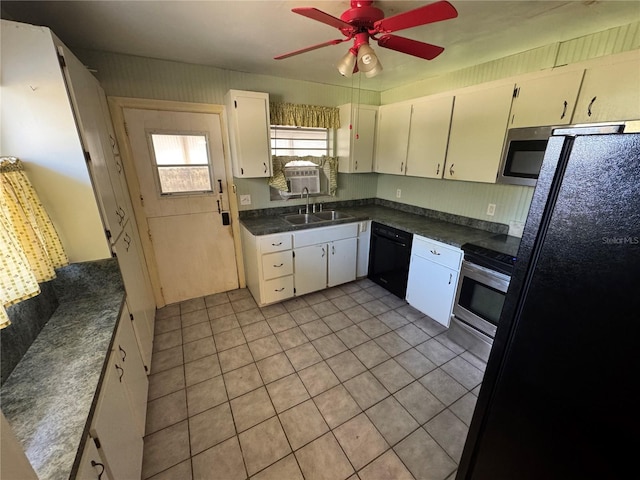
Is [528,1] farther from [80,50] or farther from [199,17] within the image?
[80,50]

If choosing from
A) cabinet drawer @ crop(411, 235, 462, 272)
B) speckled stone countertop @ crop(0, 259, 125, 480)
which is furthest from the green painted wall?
speckled stone countertop @ crop(0, 259, 125, 480)

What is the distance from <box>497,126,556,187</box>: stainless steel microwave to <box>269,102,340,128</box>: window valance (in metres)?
1.91

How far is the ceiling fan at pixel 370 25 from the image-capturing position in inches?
43.8

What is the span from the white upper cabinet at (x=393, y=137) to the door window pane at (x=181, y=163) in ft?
6.78

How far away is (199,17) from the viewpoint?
161 cm

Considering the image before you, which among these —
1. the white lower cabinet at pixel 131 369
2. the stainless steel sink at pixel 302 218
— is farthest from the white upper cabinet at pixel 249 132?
the white lower cabinet at pixel 131 369

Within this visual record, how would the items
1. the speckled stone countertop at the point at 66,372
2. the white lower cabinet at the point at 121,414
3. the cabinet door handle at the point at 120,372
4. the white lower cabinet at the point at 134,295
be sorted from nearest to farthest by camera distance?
the speckled stone countertop at the point at 66,372 < the white lower cabinet at the point at 121,414 < the cabinet door handle at the point at 120,372 < the white lower cabinet at the point at 134,295

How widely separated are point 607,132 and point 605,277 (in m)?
0.33

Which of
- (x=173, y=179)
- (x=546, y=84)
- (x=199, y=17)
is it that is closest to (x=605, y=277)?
(x=546, y=84)

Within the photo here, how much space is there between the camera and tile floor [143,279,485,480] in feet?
4.73

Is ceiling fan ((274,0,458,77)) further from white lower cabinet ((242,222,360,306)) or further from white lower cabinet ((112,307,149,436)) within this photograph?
white lower cabinet ((112,307,149,436))

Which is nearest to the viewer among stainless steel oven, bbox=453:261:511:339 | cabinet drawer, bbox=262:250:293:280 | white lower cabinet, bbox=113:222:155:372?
white lower cabinet, bbox=113:222:155:372

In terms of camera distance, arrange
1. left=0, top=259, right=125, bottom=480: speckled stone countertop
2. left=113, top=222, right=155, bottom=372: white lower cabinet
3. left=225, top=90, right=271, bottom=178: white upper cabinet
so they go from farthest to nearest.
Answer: left=225, top=90, right=271, bottom=178: white upper cabinet
left=113, top=222, right=155, bottom=372: white lower cabinet
left=0, top=259, right=125, bottom=480: speckled stone countertop

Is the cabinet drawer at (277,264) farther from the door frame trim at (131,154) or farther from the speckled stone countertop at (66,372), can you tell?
the speckled stone countertop at (66,372)
